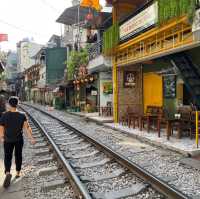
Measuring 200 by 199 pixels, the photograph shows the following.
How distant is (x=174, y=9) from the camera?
9781mm

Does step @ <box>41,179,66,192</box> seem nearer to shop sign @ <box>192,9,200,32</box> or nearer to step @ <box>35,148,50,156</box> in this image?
step @ <box>35,148,50,156</box>

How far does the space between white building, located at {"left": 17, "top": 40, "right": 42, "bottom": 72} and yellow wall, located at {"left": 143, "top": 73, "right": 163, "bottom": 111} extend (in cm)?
6864

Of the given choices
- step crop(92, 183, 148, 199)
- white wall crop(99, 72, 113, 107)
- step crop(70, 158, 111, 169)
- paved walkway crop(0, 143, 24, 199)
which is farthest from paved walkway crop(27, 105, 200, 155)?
white wall crop(99, 72, 113, 107)

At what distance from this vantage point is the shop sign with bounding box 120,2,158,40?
455 inches

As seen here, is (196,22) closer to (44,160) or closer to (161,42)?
(161,42)

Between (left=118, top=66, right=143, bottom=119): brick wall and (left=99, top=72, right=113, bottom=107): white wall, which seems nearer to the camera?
(left=118, top=66, right=143, bottom=119): brick wall

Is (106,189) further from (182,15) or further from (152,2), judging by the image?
(152,2)

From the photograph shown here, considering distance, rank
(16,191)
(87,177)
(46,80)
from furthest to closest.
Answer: (46,80) < (87,177) < (16,191)

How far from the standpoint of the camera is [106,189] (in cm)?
601

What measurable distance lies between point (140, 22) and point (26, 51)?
75.7 m

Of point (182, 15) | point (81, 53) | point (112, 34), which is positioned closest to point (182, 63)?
point (182, 15)

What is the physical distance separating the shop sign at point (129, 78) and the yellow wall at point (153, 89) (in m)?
0.67

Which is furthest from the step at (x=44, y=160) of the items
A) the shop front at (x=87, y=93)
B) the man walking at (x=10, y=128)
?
the shop front at (x=87, y=93)

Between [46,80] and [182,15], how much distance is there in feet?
150
